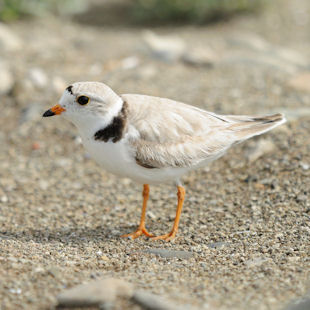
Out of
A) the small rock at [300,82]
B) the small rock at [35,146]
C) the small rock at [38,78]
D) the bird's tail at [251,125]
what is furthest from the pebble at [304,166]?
the small rock at [38,78]

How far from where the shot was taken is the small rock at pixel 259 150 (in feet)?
19.7

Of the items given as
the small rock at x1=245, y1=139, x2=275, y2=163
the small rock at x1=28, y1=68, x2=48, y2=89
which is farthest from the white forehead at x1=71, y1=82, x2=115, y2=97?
the small rock at x1=28, y1=68, x2=48, y2=89

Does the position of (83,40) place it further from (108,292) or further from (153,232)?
(108,292)

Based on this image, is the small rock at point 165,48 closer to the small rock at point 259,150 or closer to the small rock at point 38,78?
the small rock at point 38,78

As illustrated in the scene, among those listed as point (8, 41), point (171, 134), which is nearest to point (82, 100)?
point (171, 134)

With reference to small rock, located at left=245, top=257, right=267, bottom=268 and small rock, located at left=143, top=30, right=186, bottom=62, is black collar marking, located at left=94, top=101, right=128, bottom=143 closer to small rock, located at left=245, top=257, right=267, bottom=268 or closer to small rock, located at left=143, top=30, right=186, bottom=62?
small rock, located at left=245, top=257, right=267, bottom=268

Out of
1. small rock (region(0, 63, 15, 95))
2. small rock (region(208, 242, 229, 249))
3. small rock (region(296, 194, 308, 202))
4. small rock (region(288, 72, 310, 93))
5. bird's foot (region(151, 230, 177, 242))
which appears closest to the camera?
small rock (region(208, 242, 229, 249))

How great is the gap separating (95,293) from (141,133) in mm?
1493

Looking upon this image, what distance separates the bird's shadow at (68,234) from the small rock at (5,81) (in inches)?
143

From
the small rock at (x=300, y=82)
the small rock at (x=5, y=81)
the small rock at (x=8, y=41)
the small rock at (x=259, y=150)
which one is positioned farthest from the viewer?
the small rock at (x=8, y=41)

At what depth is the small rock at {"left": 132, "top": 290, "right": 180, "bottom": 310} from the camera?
3.14 m

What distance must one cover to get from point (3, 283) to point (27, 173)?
10.2ft

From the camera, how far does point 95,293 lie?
3.26 metres

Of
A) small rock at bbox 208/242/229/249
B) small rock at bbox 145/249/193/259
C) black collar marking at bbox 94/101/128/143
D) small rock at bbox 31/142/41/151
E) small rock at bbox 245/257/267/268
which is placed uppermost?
black collar marking at bbox 94/101/128/143
